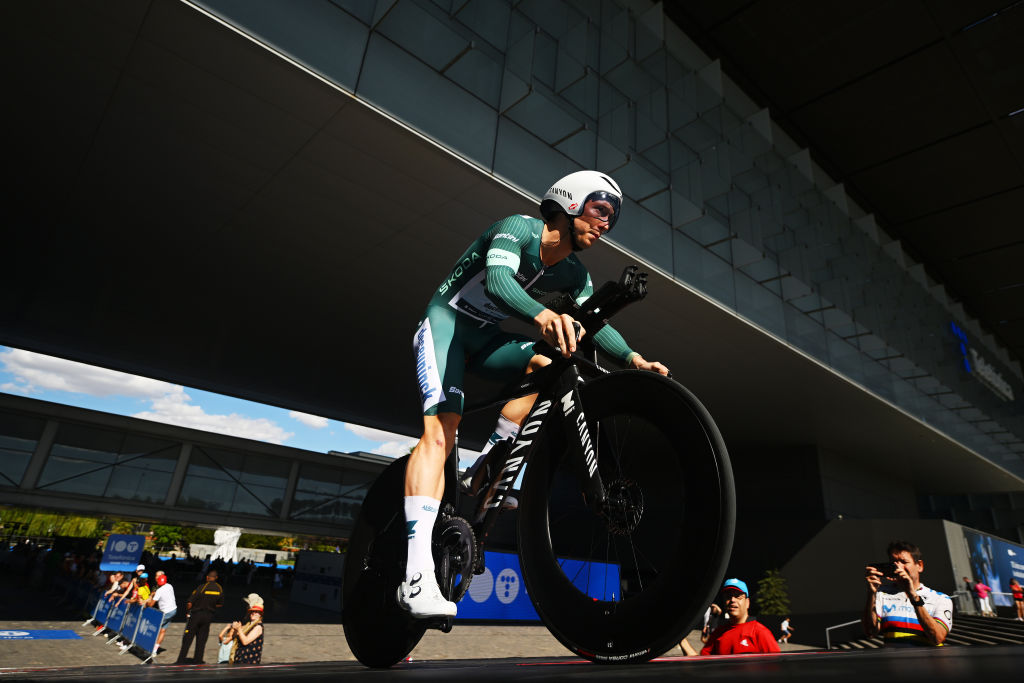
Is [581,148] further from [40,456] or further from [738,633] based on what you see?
[40,456]

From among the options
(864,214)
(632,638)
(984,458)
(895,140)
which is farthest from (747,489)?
(632,638)

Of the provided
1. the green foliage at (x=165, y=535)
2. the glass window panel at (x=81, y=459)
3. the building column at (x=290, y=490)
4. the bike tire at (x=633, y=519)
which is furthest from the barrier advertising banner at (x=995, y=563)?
the green foliage at (x=165, y=535)

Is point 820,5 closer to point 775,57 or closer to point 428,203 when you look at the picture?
point 775,57

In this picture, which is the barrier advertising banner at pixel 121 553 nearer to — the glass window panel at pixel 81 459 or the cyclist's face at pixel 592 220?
the glass window panel at pixel 81 459

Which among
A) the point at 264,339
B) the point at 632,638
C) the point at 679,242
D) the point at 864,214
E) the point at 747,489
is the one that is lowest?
the point at 632,638

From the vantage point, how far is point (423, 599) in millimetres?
1649

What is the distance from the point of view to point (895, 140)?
12.6 meters

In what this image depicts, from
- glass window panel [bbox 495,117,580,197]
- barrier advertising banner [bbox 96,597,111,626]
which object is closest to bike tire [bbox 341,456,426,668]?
glass window panel [bbox 495,117,580,197]

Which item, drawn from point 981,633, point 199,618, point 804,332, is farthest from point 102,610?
point 981,633

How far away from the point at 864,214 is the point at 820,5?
6.52 m

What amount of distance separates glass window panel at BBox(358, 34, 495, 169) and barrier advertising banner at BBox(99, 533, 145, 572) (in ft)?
43.6

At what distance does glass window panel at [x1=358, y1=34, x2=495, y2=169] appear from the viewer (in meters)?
5.89

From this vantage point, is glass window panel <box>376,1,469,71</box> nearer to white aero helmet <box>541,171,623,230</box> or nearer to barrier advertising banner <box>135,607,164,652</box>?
white aero helmet <box>541,171,623,230</box>

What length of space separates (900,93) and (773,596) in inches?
543
